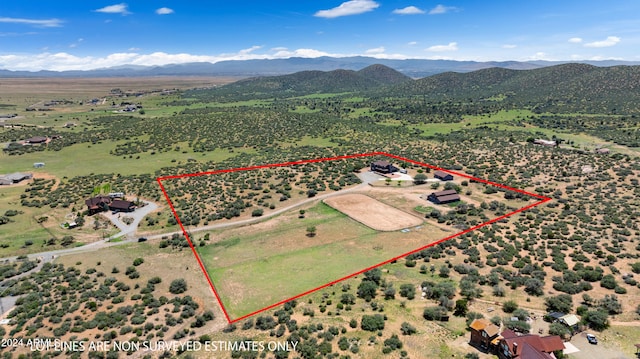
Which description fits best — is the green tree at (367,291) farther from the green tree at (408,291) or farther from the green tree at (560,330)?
the green tree at (560,330)

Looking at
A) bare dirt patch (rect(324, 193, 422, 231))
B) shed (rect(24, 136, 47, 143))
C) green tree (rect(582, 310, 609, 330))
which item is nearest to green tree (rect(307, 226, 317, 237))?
bare dirt patch (rect(324, 193, 422, 231))

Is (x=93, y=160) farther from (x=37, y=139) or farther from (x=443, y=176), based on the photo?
(x=443, y=176)

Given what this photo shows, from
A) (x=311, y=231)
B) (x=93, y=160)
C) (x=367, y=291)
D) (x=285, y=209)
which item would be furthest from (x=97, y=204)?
(x=367, y=291)

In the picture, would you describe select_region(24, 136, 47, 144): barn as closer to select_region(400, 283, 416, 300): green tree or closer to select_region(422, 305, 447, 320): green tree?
select_region(400, 283, 416, 300): green tree

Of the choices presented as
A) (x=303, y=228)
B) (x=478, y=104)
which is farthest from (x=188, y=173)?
(x=478, y=104)

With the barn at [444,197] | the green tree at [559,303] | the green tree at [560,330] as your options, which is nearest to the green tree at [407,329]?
the green tree at [560,330]

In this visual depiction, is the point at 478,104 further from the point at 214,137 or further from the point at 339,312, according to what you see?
the point at 339,312
